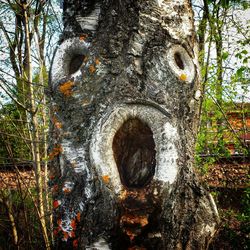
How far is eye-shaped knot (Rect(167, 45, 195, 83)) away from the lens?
1.62 metres

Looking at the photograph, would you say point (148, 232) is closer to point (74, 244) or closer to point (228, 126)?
point (74, 244)

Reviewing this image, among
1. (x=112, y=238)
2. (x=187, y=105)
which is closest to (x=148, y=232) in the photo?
(x=112, y=238)

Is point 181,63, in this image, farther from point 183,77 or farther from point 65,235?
point 65,235

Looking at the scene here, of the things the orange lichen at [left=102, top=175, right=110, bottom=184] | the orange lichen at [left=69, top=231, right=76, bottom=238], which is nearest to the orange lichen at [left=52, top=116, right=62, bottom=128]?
the orange lichen at [left=102, top=175, right=110, bottom=184]

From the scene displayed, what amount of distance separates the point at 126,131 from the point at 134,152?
0.43ft

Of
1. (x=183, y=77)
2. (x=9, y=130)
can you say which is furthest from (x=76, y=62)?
(x=9, y=130)

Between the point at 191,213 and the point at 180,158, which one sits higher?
the point at 180,158

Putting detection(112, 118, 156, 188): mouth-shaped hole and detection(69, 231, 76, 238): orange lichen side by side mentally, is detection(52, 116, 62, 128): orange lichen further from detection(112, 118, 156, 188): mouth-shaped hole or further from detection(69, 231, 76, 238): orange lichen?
detection(69, 231, 76, 238): orange lichen

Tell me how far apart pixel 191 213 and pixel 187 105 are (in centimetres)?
63

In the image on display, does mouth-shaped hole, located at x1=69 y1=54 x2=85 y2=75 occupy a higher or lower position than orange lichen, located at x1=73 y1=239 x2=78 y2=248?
higher

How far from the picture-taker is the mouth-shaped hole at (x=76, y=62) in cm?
173

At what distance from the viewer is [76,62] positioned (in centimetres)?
176

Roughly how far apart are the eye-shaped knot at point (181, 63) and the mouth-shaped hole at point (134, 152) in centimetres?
38

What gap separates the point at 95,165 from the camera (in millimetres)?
1406
